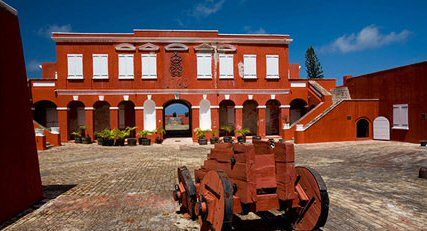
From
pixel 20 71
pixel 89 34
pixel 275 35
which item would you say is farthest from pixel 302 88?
pixel 20 71

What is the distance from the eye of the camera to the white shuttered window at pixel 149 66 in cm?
2508

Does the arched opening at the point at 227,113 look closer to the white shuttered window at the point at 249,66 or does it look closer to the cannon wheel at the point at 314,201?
the white shuttered window at the point at 249,66

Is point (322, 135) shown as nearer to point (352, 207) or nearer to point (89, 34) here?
point (352, 207)

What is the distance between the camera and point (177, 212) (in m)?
6.34

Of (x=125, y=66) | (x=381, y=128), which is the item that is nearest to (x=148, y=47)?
(x=125, y=66)

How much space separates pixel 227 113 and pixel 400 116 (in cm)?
1362

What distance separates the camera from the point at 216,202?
13.3 ft

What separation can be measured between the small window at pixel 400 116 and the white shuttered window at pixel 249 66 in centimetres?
1069

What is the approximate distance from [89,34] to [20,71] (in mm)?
18973

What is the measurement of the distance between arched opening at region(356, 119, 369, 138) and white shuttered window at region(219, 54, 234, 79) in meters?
10.8

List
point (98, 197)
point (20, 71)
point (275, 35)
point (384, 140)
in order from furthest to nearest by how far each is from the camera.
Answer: point (275, 35), point (384, 140), point (98, 197), point (20, 71)

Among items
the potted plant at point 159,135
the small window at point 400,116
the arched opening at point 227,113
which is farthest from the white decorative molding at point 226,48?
the small window at point 400,116

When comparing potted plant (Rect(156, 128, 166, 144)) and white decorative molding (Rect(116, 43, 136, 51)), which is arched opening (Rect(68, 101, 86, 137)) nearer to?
white decorative molding (Rect(116, 43, 136, 51))

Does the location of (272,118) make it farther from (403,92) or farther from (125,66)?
(125,66)
